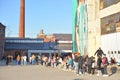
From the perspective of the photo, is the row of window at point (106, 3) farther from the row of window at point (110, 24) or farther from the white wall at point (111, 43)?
the white wall at point (111, 43)

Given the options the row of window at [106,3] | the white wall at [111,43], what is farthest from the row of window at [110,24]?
the row of window at [106,3]

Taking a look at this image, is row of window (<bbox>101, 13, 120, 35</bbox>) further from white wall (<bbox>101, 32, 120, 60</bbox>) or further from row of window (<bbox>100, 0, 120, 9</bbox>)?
row of window (<bbox>100, 0, 120, 9</bbox>)

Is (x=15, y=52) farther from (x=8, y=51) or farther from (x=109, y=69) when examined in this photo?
(x=109, y=69)

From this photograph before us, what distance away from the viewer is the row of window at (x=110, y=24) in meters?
39.9

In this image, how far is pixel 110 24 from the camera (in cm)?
4175

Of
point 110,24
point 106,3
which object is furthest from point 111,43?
point 106,3

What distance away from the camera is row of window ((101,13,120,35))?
3992 centimetres

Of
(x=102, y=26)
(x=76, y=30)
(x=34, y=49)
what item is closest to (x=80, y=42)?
(x=76, y=30)

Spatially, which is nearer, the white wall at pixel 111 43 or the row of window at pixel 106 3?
the white wall at pixel 111 43

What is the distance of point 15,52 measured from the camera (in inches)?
4355

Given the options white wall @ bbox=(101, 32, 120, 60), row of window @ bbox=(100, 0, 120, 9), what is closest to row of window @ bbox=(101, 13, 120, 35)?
white wall @ bbox=(101, 32, 120, 60)

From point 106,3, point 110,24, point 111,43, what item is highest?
point 106,3

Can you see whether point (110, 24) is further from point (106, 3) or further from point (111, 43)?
point (106, 3)

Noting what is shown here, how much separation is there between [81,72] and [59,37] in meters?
97.9
